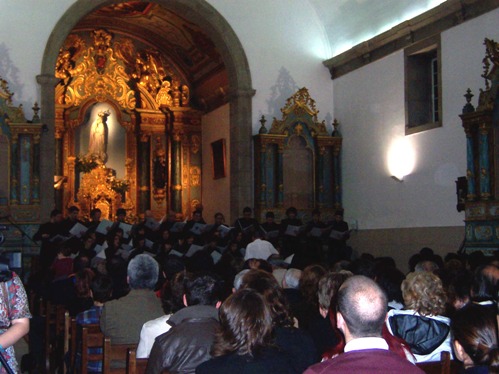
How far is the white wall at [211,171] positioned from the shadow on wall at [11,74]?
20.0 ft

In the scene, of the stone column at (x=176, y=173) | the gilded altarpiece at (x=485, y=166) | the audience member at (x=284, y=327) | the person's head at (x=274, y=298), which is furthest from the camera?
the stone column at (x=176, y=173)

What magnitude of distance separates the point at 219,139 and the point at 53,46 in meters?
6.11

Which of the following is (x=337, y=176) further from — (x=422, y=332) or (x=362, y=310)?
(x=362, y=310)

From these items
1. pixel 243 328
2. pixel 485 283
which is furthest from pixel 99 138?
pixel 243 328

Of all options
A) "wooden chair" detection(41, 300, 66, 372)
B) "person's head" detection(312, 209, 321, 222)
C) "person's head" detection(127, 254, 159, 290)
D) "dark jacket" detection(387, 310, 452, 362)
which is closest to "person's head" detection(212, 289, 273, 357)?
"dark jacket" detection(387, 310, 452, 362)

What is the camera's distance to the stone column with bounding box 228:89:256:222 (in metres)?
18.4

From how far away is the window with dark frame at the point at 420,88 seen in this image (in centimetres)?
1662

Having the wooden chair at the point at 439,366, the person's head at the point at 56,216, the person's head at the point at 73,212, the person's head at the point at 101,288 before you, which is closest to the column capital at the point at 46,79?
the person's head at the point at 73,212

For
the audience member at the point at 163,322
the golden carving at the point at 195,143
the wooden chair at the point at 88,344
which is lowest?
the wooden chair at the point at 88,344

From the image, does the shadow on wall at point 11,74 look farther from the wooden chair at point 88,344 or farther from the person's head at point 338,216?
the wooden chair at point 88,344

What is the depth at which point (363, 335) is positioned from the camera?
10.3 ft

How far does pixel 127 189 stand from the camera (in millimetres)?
22625

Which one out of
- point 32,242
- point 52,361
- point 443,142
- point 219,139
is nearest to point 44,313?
point 52,361

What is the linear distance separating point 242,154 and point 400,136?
3.81 m
